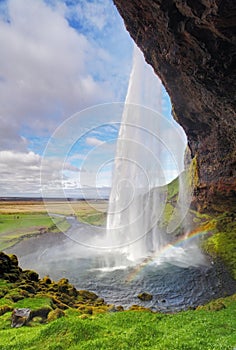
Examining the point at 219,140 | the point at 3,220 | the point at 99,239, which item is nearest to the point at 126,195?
the point at 99,239

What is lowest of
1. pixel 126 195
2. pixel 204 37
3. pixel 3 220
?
pixel 3 220

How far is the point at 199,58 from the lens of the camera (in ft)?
38.8

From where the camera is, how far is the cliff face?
359 inches

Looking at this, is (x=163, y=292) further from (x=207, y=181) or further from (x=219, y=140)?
(x=219, y=140)

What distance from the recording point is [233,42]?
9.63m

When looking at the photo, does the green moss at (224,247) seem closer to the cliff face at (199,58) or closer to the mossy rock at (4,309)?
the cliff face at (199,58)

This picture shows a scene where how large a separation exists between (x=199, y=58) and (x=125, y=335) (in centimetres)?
1283

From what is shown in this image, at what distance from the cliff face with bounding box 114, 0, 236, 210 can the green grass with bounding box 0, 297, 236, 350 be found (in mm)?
11115

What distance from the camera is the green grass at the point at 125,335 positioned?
822 centimetres

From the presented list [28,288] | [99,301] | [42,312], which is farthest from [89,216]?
[42,312]

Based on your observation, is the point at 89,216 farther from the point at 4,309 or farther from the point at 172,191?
the point at 172,191

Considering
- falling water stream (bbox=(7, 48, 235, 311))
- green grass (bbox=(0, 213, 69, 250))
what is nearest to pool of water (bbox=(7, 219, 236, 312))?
falling water stream (bbox=(7, 48, 235, 311))

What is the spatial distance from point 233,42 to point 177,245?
102 ft

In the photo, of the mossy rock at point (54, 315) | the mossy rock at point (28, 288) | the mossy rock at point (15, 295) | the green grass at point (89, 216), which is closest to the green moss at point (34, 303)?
the mossy rock at point (15, 295)
